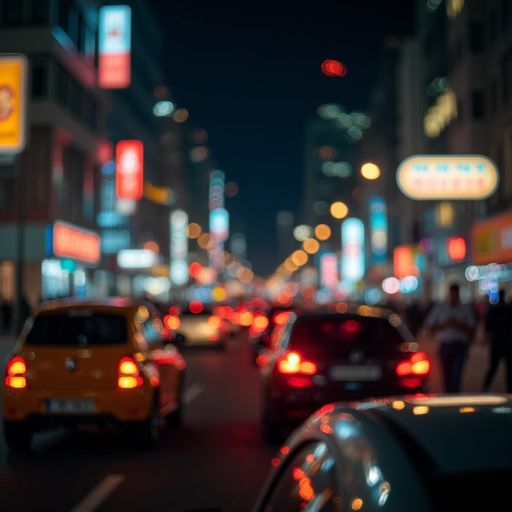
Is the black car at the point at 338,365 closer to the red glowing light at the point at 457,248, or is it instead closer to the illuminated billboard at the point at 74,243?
the illuminated billboard at the point at 74,243

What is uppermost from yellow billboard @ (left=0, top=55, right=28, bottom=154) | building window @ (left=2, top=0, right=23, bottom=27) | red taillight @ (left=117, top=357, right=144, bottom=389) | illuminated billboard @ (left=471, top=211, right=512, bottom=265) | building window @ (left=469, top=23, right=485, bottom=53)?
building window @ (left=2, top=0, right=23, bottom=27)

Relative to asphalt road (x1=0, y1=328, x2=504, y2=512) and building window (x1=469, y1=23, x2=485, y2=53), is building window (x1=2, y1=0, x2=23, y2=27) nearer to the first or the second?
building window (x1=469, y1=23, x2=485, y2=53)

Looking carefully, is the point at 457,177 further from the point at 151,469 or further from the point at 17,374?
the point at 151,469

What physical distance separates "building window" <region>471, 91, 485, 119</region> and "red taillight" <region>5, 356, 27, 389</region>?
40.6 m

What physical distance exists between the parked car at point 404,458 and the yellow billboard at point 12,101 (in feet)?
104

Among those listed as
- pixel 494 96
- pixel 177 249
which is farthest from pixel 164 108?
pixel 494 96

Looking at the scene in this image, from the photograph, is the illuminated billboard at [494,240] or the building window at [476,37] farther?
the building window at [476,37]

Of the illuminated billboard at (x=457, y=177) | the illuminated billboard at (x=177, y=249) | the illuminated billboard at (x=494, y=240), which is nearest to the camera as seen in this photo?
the illuminated billboard at (x=457, y=177)

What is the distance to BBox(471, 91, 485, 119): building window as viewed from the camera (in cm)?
4869

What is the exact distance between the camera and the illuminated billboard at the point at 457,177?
3634 centimetres

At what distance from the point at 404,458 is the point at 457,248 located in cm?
5310

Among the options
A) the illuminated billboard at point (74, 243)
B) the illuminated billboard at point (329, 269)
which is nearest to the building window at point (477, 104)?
the illuminated billboard at point (74, 243)

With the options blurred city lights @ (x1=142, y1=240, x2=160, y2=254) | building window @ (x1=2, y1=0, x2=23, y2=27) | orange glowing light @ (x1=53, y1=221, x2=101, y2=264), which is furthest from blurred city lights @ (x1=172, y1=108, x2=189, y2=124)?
building window @ (x1=2, y1=0, x2=23, y2=27)

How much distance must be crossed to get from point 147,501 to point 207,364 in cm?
1885
